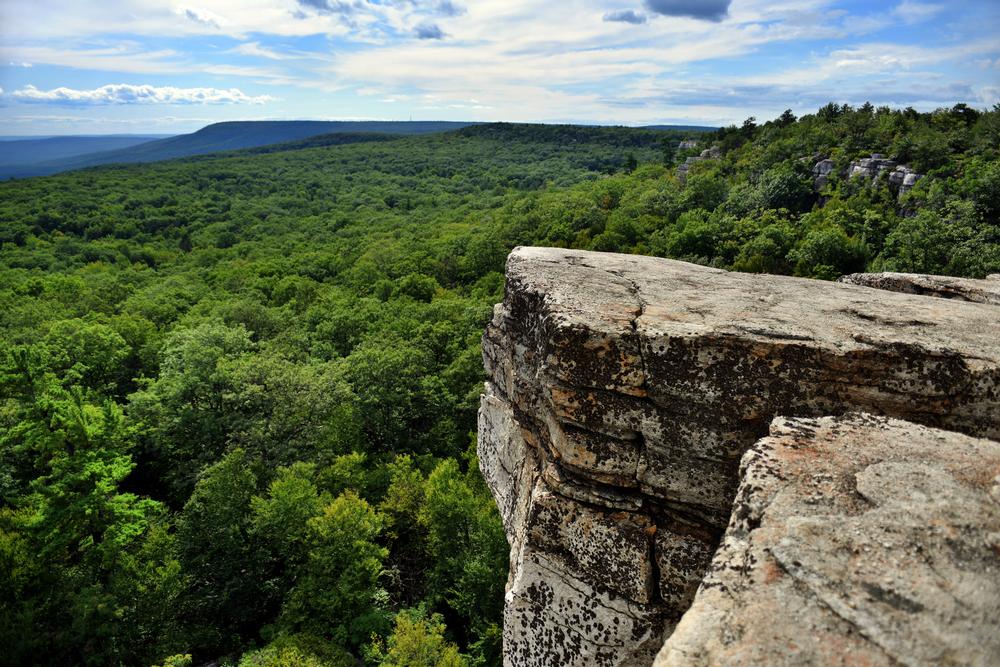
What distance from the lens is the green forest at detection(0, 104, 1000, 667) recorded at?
19016 mm

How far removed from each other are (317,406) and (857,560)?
83.3 ft

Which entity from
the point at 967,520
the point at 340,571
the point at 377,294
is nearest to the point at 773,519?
the point at 967,520

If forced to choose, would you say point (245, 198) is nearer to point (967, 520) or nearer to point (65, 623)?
point (65, 623)

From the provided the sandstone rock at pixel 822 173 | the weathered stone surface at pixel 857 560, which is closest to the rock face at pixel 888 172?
the sandstone rock at pixel 822 173

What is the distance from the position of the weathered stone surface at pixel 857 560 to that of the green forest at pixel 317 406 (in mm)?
14784

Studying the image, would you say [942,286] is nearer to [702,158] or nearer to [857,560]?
[857,560]

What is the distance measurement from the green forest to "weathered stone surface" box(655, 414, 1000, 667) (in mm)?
14784

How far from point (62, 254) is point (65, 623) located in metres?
79.0

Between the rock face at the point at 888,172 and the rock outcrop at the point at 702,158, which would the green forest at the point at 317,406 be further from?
the rock outcrop at the point at 702,158

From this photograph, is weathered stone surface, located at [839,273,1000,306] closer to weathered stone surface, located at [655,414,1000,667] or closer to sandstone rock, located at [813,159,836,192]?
weathered stone surface, located at [655,414,1000,667]

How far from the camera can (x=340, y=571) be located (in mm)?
19547

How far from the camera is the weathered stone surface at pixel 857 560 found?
3510 mm

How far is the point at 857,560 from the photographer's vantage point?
3957mm

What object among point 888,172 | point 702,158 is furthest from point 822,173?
point 702,158
